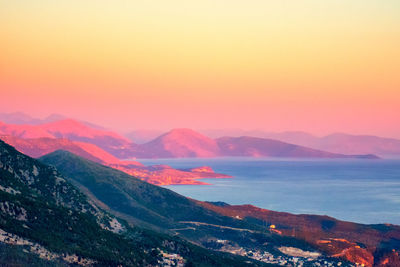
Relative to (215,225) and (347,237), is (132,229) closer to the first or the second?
(215,225)

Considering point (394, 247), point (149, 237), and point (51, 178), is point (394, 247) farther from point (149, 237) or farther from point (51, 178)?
point (51, 178)

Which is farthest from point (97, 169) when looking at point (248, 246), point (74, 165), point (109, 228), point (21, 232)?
point (21, 232)

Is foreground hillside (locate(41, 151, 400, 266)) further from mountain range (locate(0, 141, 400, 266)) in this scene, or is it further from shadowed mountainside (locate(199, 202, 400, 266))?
mountain range (locate(0, 141, 400, 266))

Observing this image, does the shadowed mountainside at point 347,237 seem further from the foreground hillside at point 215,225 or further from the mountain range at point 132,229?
the mountain range at point 132,229

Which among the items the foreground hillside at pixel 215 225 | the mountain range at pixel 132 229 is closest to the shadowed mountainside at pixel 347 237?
the foreground hillside at pixel 215 225

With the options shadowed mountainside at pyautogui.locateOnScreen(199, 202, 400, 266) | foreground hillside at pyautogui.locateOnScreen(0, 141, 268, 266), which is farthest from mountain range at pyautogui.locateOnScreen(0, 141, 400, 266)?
shadowed mountainside at pyautogui.locateOnScreen(199, 202, 400, 266)

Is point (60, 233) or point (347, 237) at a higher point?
point (347, 237)

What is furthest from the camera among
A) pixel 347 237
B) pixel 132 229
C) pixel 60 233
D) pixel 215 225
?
pixel 347 237

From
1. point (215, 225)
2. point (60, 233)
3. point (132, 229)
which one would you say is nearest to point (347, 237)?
point (215, 225)
